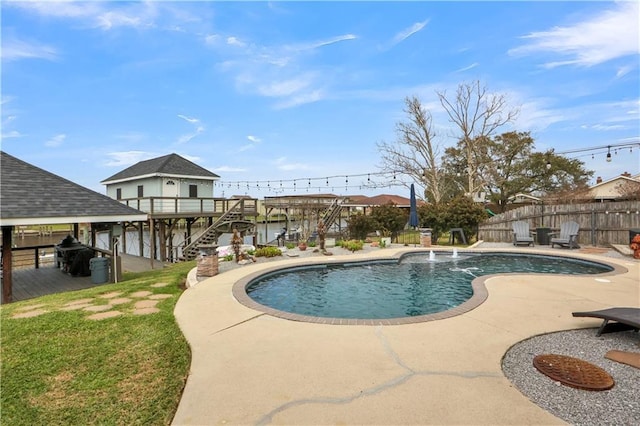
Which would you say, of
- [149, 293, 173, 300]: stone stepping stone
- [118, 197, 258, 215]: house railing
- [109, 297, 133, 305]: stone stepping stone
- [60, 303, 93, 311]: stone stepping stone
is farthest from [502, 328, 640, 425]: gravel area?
[118, 197, 258, 215]: house railing

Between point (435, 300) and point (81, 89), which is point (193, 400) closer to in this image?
point (435, 300)

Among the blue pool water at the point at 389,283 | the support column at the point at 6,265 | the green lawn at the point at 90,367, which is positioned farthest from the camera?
the support column at the point at 6,265

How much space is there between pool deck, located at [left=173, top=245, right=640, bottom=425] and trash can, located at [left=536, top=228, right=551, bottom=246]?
8722 mm

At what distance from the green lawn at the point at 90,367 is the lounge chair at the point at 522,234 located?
1408cm

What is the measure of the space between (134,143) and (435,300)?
1028 inches

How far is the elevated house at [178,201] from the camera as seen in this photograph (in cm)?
1803

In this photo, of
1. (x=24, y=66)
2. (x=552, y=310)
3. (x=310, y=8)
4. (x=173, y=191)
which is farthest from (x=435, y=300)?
(x=173, y=191)

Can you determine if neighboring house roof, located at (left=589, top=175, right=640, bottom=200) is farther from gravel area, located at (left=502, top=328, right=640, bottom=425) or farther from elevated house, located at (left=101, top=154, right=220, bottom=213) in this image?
elevated house, located at (left=101, top=154, right=220, bottom=213)

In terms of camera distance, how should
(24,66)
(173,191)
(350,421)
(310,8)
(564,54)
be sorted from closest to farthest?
(350,421) < (24,66) < (310,8) < (564,54) < (173,191)

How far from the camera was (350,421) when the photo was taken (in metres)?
2.48

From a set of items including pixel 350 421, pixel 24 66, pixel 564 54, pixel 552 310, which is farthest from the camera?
pixel 564 54

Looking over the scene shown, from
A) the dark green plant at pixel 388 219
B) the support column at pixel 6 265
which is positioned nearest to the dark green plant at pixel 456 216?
the dark green plant at pixel 388 219

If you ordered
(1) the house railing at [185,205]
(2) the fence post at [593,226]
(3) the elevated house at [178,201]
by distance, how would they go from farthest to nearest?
(1) the house railing at [185,205] → (3) the elevated house at [178,201] → (2) the fence post at [593,226]

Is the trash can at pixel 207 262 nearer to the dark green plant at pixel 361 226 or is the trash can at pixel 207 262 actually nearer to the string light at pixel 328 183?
the dark green plant at pixel 361 226
